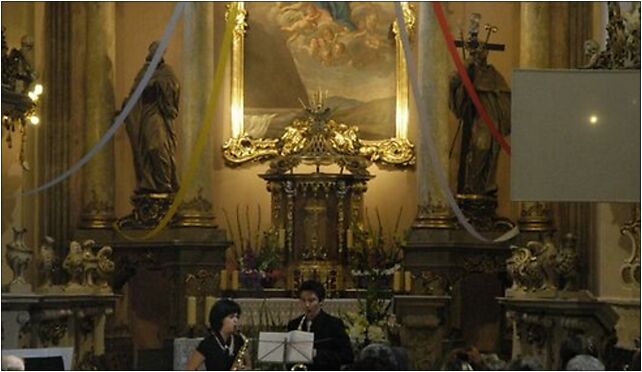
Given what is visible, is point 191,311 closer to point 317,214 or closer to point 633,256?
point 317,214

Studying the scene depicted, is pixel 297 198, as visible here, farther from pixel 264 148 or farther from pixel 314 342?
pixel 314 342

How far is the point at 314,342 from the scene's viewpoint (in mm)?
10898

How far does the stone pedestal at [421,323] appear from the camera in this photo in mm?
18188

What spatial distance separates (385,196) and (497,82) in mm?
2038

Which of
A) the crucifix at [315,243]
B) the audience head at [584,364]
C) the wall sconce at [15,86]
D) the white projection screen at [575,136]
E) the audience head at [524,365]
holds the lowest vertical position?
the audience head at [524,365]

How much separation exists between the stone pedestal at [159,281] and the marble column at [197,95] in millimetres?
281

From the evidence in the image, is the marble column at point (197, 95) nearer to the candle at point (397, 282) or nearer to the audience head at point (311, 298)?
the candle at point (397, 282)

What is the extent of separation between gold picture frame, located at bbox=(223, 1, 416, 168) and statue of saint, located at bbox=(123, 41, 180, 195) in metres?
1.01

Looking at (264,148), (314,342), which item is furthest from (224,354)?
(264,148)

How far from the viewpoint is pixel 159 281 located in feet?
65.2

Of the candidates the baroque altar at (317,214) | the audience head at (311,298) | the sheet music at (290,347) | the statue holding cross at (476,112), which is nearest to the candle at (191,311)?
the baroque altar at (317,214)

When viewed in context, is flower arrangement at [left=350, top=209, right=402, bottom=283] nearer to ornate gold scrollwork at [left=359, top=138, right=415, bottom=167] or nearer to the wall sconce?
ornate gold scrollwork at [left=359, top=138, right=415, bottom=167]

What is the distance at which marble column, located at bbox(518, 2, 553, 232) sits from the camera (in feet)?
62.0

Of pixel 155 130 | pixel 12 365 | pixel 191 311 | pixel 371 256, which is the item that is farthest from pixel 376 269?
pixel 12 365
